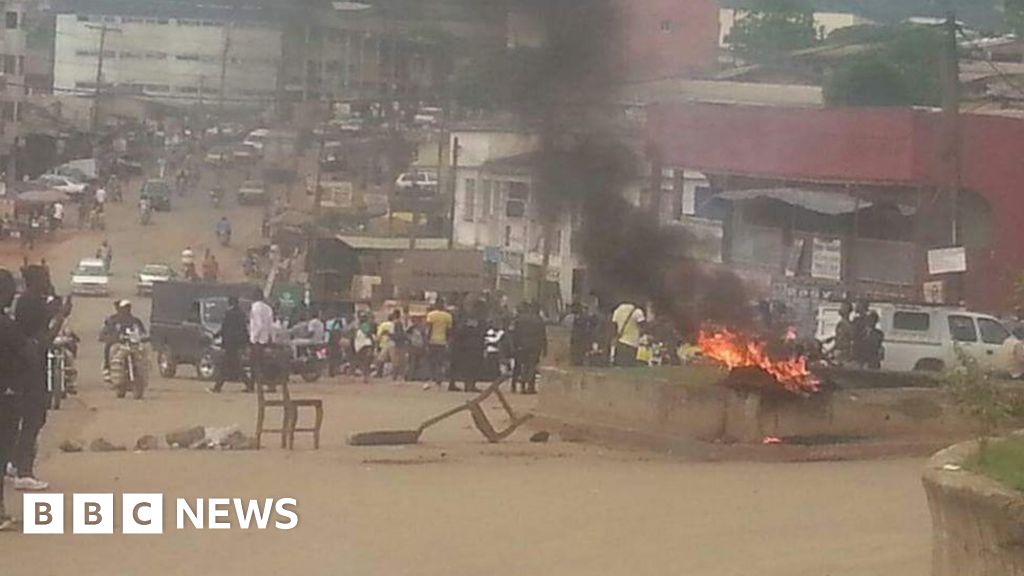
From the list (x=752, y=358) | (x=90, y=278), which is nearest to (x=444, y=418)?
(x=752, y=358)

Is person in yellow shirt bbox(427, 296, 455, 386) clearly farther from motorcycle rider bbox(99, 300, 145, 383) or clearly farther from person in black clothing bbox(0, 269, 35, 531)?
person in black clothing bbox(0, 269, 35, 531)

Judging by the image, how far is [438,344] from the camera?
73.5 feet

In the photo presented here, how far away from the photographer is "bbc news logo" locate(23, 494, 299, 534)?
9.76 metres

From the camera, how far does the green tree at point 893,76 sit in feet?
101

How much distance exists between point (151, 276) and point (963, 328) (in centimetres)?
1093

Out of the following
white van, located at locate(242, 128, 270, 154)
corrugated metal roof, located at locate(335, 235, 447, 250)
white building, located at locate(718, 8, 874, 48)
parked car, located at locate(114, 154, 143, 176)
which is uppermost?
white building, located at locate(718, 8, 874, 48)

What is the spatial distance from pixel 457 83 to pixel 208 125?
3.59 metres

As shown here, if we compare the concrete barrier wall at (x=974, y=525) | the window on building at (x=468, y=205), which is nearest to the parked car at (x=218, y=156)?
the window on building at (x=468, y=205)

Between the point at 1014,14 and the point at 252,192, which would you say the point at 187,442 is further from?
the point at 1014,14

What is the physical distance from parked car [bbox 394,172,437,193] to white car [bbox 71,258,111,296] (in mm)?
4536

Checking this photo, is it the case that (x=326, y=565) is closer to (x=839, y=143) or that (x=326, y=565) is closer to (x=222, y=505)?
(x=222, y=505)

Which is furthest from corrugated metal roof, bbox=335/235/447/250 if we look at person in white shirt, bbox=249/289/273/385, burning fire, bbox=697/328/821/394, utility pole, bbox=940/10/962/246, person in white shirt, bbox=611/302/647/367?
burning fire, bbox=697/328/821/394

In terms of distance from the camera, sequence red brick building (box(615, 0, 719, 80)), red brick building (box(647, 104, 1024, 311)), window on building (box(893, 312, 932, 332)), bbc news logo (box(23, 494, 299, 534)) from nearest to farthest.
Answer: bbc news logo (box(23, 494, 299, 534))
red brick building (box(615, 0, 719, 80))
window on building (box(893, 312, 932, 332))
red brick building (box(647, 104, 1024, 311))

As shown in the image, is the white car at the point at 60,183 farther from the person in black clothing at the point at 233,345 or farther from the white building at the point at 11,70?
the person in black clothing at the point at 233,345
